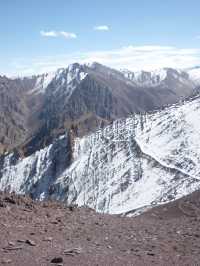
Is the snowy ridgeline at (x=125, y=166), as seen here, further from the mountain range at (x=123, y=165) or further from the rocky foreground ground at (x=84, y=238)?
the rocky foreground ground at (x=84, y=238)

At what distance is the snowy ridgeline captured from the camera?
64312 mm

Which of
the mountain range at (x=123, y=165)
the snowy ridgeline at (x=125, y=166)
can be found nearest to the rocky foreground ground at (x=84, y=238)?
the mountain range at (x=123, y=165)

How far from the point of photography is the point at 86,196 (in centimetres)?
7519

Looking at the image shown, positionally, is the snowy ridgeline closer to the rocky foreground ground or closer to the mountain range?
the mountain range

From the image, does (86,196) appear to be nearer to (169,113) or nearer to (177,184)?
(177,184)

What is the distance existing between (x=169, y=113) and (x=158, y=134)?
9060mm

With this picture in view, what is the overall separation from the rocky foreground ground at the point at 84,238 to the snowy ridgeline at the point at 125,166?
39223 mm

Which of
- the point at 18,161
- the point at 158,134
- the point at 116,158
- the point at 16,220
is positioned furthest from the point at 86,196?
the point at 16,220

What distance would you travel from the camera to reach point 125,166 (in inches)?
3095

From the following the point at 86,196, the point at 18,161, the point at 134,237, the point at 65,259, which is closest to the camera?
the point at 65,259

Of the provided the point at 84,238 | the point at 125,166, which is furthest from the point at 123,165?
the point at 84,238

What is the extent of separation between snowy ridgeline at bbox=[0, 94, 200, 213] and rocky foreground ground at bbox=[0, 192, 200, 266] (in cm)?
3922

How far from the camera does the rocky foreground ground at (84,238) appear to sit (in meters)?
11.4

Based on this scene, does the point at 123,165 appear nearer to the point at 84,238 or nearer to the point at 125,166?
the point at 125,166
